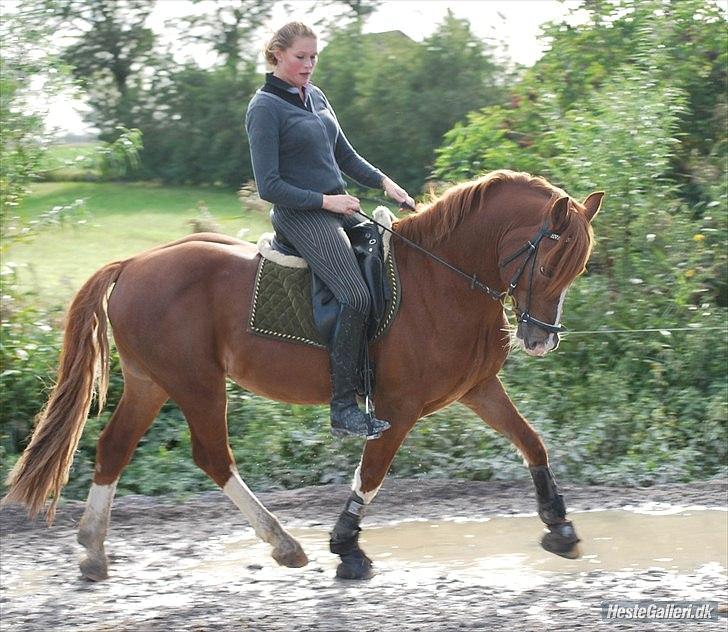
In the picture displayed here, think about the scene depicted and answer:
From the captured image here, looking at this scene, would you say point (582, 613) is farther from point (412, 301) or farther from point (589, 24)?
point (589, 24)

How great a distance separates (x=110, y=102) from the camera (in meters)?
19.0

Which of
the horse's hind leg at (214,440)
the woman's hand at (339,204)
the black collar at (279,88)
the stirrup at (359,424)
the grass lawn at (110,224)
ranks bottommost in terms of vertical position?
the grass lawn at (110,224)

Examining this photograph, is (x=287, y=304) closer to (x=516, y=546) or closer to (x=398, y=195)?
(x=398, y=195)

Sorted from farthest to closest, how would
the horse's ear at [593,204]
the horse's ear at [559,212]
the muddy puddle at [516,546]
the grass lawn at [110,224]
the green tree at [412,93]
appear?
the green tree at [412,93], the grass lawn at [110,224], the muddy puddle at [516,546], the horse's ear at [593,204], the horse's ear at [559,212]

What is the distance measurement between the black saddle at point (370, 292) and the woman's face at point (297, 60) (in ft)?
2.93

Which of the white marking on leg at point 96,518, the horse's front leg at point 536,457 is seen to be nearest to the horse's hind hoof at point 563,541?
the horse's front leg at point 536,457

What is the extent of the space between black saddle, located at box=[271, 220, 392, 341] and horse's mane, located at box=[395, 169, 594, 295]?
0.66ft

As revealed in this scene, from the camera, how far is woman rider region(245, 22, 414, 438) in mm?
5605

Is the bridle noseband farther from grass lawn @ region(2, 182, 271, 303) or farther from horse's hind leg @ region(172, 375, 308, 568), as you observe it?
grass lawn @ region(2, 182, 271, 303)

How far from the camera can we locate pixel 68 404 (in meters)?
6.27

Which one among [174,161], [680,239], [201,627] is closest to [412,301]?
[201,627]

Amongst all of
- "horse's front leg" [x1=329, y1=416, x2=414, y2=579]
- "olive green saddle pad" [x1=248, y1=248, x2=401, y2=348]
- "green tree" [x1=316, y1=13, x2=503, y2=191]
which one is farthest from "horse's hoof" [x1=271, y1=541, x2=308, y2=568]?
"green tree" [x1=316, y1=13, x2=503, y2=191]

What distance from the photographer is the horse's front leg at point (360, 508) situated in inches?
227

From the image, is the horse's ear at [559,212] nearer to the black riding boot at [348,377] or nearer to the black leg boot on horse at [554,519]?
the black riding boot at [348,377]
